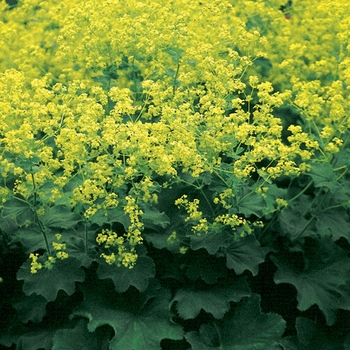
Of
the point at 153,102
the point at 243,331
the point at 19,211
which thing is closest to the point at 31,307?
the point at 19,211

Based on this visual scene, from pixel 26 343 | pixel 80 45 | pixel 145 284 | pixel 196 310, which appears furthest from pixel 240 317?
pixel 80 45

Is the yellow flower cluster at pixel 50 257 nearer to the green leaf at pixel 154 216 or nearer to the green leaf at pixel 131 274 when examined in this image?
the green leaf at pixel 131 274

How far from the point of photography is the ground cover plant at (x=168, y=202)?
3.51m

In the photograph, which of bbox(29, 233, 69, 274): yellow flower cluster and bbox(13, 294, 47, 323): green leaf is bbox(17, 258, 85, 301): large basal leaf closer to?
bbox(29, 233, 69, 274): yellow flower cluster

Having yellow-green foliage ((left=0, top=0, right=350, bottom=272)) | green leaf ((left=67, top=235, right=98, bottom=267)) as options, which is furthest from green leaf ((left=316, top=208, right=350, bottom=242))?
green leaf ((left=67, top=235, right=98, bottom=267))

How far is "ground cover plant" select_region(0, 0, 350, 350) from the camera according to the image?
138 inches

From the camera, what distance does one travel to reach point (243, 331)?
4.10 meters

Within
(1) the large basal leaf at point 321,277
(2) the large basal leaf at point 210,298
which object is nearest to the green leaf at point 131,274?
(2) the large basal leaf at point 210,298

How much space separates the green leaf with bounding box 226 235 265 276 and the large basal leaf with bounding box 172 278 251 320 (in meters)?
0.18

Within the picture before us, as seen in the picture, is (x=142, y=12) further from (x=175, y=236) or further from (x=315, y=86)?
(x=175, y=236)

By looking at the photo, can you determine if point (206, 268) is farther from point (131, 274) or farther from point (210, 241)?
point (131, 274)

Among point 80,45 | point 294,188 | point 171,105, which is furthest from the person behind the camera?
point 294,188

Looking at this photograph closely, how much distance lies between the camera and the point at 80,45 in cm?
443

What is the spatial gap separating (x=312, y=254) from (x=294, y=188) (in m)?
0.72
